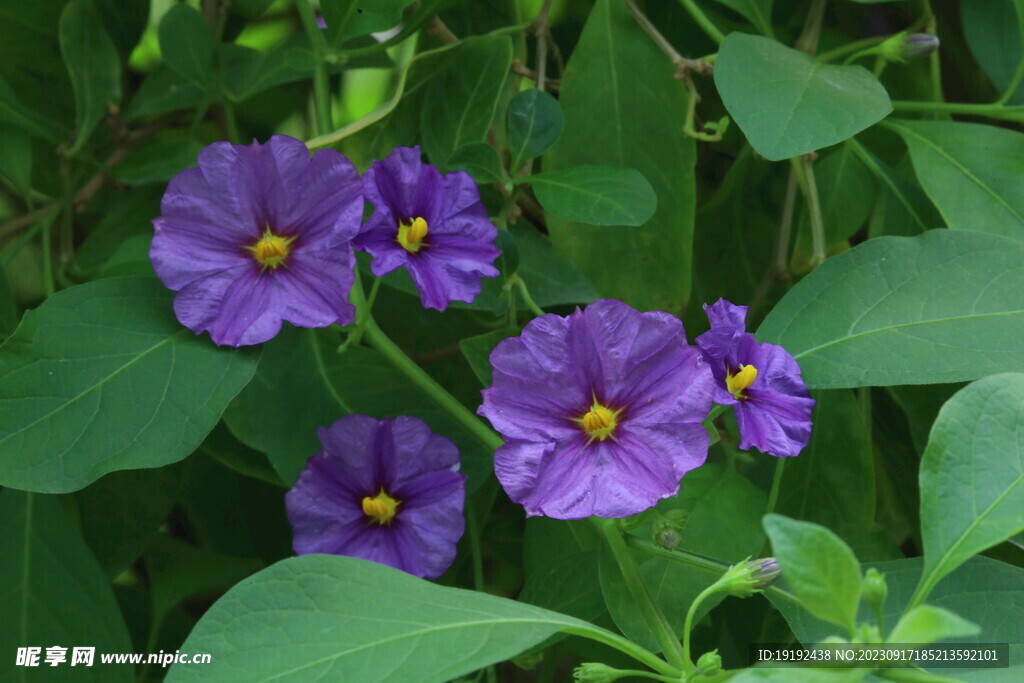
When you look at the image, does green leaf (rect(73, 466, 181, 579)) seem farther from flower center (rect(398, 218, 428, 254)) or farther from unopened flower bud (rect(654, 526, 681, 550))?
unopened flower bud (rect(654, 526, 681, 550))

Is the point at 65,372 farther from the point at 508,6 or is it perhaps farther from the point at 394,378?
the point at 508,6

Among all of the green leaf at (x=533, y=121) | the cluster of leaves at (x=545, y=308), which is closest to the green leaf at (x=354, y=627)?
the cluster of leaves at (x=545, y=308)

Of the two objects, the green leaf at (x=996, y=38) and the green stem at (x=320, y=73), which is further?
the green leaf at (x=996, y=38)

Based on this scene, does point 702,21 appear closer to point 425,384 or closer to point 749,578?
point 425,384

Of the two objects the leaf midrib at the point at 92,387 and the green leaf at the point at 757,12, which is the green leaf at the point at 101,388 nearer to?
the leaf midrib at the point at 92,387

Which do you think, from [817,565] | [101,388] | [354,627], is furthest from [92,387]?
[817,565]
